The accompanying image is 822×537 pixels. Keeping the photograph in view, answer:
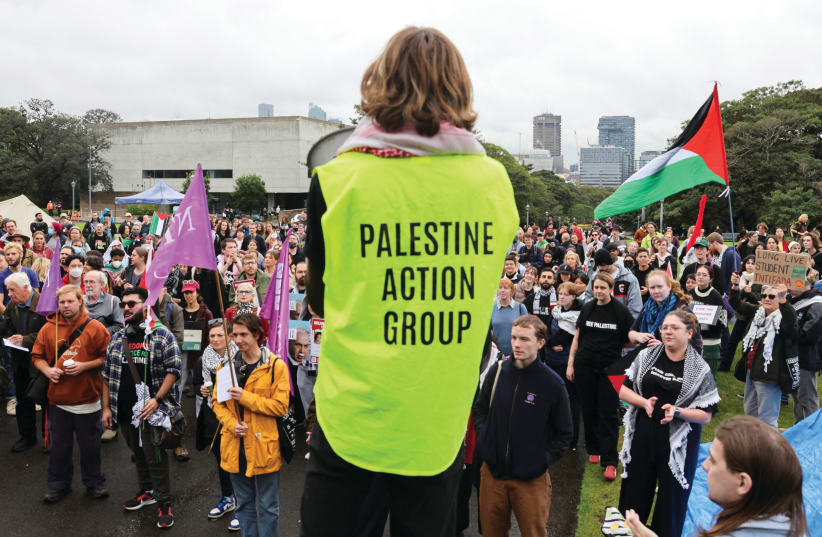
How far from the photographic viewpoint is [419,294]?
160 centimetres

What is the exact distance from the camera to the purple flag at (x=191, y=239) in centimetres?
437

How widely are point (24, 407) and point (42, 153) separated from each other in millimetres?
70610

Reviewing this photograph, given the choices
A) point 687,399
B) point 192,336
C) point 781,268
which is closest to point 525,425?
point 687,399

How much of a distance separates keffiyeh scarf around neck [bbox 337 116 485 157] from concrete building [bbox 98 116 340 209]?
69542mm

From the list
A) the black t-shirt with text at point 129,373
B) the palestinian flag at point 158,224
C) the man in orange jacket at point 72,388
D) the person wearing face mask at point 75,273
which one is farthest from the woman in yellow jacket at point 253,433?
the palestinian flag at point 158,224

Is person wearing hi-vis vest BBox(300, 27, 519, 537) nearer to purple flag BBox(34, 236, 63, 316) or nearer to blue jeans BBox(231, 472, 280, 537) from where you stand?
blue jeans BBox(231, 472, 280, 537)

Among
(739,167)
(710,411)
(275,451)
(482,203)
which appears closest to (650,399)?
(710,411)

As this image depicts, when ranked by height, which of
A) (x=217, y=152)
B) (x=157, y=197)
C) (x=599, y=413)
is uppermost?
(x=217, y=152)

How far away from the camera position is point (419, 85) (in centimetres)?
161

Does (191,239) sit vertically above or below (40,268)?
above

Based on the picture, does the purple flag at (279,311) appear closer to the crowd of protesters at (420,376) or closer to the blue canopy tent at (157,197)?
the crowd of protesters at (420,376)

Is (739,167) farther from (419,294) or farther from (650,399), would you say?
(419,294)

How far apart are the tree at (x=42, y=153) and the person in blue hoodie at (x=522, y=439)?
72062mm

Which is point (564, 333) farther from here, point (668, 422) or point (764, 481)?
point (764, 481)
